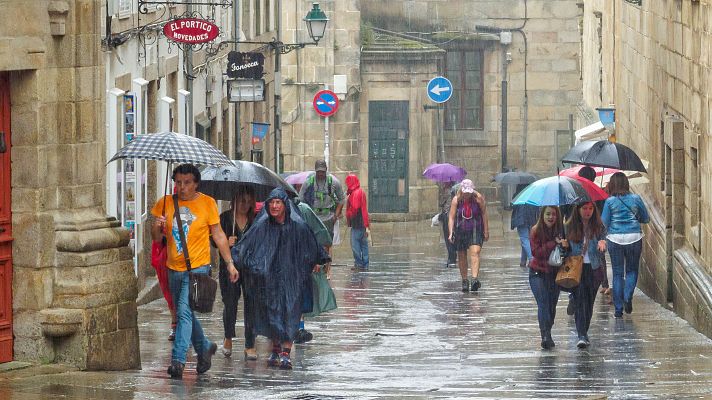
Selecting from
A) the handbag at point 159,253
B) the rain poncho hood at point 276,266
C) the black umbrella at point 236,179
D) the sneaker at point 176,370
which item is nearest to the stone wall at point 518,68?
the black umbrella at point 236,179

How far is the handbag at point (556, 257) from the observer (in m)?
16.0

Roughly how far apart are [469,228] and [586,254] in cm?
592

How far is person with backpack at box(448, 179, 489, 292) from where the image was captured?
22344mm

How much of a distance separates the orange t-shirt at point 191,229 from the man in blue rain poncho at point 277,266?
1199 millimetres

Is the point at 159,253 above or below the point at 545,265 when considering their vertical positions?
above

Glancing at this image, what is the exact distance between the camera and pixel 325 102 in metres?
40.3

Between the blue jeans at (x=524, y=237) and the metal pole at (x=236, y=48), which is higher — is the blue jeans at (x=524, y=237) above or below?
below

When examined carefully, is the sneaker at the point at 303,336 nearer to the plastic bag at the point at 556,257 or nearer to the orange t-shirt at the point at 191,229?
the plastic bag at the point at 556,257

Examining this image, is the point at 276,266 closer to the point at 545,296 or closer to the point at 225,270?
the point at 225,270

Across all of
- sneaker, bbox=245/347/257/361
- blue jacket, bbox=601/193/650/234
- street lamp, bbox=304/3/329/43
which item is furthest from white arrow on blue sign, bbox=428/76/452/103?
sneaker, bbox=245/347/257/361

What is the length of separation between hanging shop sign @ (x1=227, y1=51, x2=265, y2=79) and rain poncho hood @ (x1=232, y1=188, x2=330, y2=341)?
15018mm

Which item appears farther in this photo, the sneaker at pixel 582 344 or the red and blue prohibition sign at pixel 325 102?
the red and blue prohibition sign at pixel 325 102

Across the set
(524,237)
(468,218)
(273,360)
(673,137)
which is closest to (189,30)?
(468,218)

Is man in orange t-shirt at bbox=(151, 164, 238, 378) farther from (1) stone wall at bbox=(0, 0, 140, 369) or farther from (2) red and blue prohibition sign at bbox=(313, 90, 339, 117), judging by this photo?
(2) red and blue prohibition sign at bbox=(313, 90, 339, 117)
